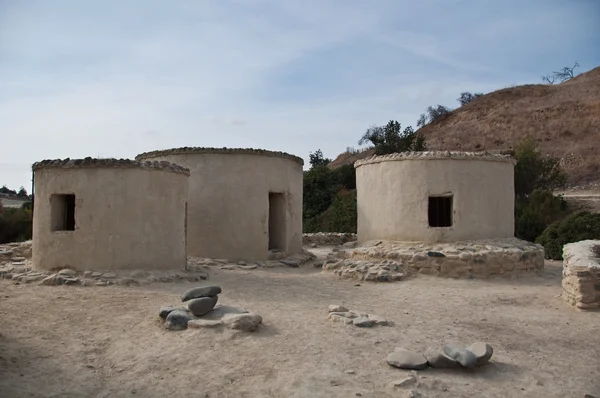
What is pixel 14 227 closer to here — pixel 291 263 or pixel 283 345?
pixel 291 263

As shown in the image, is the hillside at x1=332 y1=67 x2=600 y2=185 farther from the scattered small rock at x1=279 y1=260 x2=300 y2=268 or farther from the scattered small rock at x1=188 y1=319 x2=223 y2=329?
the scattered small rock at x1=188 y1=319 x2=223 y2=329

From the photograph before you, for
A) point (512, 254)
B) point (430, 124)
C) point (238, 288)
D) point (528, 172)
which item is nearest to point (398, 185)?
point (512, 254)

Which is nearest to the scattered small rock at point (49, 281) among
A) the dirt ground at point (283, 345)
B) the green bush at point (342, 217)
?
the dirt ground at point (283, 345)

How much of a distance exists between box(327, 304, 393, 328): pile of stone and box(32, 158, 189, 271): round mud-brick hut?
4.43 metres

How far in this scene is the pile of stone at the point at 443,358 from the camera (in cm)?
521

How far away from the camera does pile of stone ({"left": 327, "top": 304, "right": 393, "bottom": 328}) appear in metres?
6.62

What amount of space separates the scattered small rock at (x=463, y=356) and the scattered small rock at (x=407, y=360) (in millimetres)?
292

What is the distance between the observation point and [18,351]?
5.68 meters

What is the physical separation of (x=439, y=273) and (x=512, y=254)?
1619 mm

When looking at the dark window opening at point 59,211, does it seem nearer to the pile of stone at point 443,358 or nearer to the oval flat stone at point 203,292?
the oval flat stone at point 203,292

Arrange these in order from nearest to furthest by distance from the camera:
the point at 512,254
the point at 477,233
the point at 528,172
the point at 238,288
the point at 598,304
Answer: the point at 598,304
the point at 238,288
the point at 512,254
the point at 477,233
the point at 528,172

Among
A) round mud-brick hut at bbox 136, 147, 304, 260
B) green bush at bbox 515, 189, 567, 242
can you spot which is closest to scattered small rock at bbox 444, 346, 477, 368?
round mud-brick hut at bbox 136, 147, 304, 260

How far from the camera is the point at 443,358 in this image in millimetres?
5254

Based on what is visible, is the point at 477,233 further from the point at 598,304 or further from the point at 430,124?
the point at 430,124
